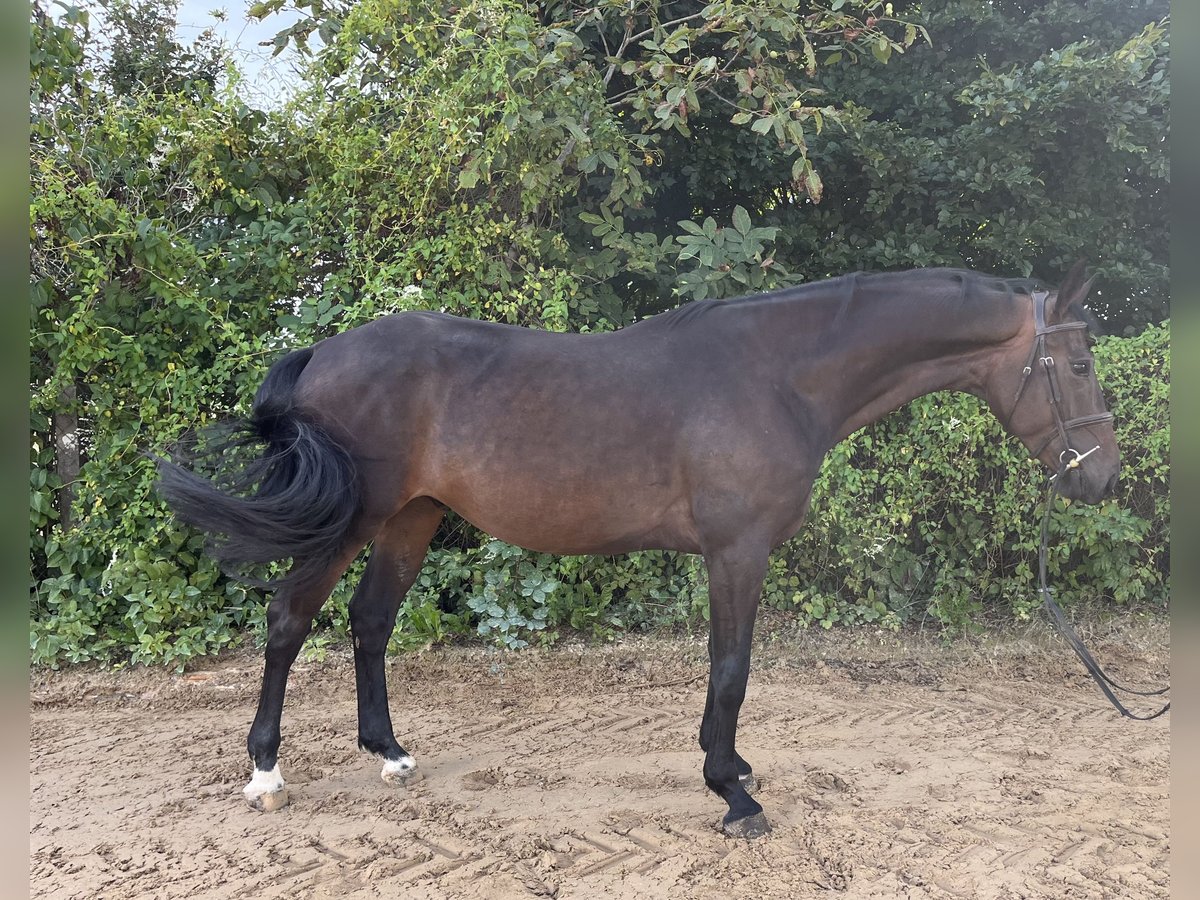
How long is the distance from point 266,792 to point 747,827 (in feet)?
6.19

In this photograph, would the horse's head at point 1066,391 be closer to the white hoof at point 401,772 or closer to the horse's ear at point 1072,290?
the horse's ear at point 1072,290

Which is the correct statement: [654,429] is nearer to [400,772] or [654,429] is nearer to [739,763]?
[739,763]

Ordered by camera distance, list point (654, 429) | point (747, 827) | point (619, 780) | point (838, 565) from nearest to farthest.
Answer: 1. point (747, 827)
2. point (654, 429)
3. point (619, 780)
4. point (838, 565)

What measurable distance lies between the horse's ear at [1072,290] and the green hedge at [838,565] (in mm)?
2053

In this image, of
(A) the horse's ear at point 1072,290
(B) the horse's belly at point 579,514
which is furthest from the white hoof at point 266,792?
(A) the horse's ear at point 1072,290

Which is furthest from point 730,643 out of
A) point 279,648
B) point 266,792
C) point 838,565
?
point 838,565

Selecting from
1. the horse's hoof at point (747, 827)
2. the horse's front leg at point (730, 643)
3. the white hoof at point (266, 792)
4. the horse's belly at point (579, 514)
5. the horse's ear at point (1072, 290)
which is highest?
the horse's ear at point (1072, 290)

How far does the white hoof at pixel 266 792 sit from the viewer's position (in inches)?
126

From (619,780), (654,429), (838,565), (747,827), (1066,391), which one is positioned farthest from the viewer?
(838,565)

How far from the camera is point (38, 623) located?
4.91 m

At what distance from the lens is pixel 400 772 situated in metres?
3.47

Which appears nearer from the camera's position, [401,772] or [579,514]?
[579,514]

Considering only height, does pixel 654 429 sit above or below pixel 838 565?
above

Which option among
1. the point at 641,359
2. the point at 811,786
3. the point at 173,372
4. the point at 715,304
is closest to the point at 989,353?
the point at 715,304
